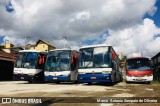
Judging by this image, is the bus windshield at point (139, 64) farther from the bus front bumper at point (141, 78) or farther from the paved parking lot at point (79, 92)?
the paved parking lot at point (79, 92)

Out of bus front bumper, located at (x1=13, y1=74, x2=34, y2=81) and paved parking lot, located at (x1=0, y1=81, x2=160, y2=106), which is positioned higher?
bus front bumper, located at (x1=13, y1=74, x2=34, y2=81)

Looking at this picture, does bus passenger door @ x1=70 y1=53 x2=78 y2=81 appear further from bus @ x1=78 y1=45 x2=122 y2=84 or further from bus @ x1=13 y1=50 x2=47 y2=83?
bus @ x1=13 y1=50 x2=47 y2=83

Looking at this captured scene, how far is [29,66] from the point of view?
77.2 feet

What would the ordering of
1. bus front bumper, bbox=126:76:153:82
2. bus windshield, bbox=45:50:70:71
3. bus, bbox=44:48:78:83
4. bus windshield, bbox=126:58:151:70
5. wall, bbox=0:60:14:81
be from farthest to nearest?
wall, bbox=0:60:14:81
bus windshield, bbox=126:58:151:70
bus front bumper, bbox=126:76:153:82
bus windshield, bbox=45:50:70:71
bus, bbox=44:48:78:83

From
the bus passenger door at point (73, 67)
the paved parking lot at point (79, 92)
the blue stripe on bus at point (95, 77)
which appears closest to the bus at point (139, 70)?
the bus passenger door at point (73, 67)

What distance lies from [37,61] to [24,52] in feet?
4.72

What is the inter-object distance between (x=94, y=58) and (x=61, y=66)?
325 centimetres

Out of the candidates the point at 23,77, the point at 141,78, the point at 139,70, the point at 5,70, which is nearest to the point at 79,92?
the point at 23,77

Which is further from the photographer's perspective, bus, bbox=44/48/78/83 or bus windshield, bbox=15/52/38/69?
bus windshield, bbox=15/52/38/69

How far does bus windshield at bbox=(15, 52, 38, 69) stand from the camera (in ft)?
77.2

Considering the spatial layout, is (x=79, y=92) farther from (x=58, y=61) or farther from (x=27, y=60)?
(x=27, y=60)

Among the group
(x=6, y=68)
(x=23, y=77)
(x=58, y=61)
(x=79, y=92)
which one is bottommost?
(x=79, y=92)

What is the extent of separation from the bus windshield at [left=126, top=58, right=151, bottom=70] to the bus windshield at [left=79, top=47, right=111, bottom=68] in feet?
21.5

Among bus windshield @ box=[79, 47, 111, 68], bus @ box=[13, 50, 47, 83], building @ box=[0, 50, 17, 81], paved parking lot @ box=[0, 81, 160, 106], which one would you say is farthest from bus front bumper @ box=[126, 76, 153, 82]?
building @ box=[0, 50, 17, 81]
